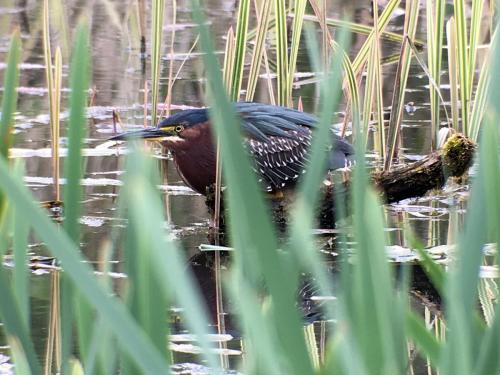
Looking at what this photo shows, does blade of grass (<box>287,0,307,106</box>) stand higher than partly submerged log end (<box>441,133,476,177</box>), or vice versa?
blade of grass (<box>287,0,307,106</box>)

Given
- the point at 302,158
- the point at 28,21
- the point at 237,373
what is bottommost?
the point at 237,373

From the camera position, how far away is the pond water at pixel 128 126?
447 cm

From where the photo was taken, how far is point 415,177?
5406 mm

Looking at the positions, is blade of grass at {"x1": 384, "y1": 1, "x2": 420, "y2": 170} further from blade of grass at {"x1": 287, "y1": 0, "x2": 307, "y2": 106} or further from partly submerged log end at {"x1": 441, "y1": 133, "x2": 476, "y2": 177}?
blade of grass at {"x1": 287, "y1": 0, "x2": 307, "y2": 106}

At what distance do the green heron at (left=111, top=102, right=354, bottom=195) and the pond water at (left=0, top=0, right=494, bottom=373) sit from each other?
242 mm

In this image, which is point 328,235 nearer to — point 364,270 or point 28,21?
point 364,270

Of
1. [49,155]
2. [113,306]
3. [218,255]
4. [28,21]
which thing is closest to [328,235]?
[218,255]

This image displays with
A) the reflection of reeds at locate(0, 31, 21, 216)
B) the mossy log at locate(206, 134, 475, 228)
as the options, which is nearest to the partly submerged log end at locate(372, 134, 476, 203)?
the mossy log at locate(206, 134, 475, 228)

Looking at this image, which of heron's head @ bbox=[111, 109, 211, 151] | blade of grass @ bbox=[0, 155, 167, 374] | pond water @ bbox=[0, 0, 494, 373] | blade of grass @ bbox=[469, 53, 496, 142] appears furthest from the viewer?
blade of grass @ bbox=[469, 53, 496, 142]

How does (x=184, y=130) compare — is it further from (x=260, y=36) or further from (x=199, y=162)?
(x=260, y=36)

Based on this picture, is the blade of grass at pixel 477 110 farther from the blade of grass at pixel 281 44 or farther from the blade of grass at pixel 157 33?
the blade of grass at pixel 157 33

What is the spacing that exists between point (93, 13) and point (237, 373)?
25.4 feet

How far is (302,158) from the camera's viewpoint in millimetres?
5711

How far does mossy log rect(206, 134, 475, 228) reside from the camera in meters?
5.26
